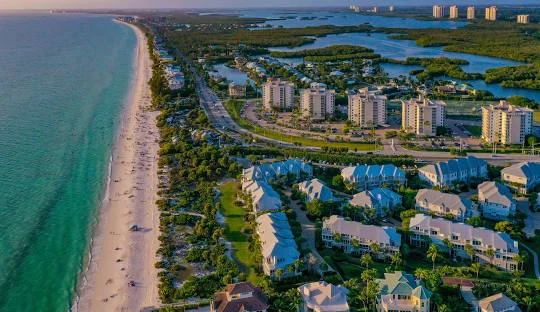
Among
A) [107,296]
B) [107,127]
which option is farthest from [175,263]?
[107,127]

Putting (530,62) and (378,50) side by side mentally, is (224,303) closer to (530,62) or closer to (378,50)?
(530,62)

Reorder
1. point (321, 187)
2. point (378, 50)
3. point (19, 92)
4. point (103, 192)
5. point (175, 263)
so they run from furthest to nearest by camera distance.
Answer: point (378, 50) < point (19, 92) < point (103, 192) < point (321, 187) < point (175, 263)

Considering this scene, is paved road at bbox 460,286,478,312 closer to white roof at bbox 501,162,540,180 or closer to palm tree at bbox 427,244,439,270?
palm tree at bbox 427,244,439,270

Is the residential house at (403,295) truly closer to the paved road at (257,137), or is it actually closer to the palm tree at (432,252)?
the palm tree at (432,252)

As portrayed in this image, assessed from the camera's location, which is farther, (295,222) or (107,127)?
(107,127)

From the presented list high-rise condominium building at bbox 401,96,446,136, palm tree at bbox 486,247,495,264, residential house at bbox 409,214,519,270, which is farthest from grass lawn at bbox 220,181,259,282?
high-rise condominium building at bbox 401,96,446,136

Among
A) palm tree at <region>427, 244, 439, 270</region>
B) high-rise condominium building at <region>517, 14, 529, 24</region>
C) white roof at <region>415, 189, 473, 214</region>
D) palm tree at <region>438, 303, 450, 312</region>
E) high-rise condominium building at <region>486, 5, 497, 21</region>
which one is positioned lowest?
palm tree at <region>438, 303, 450, 312</region>

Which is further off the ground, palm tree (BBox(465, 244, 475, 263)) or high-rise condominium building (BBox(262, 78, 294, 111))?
high-rise condominium building (BBox(262, 78, 294, 111))
